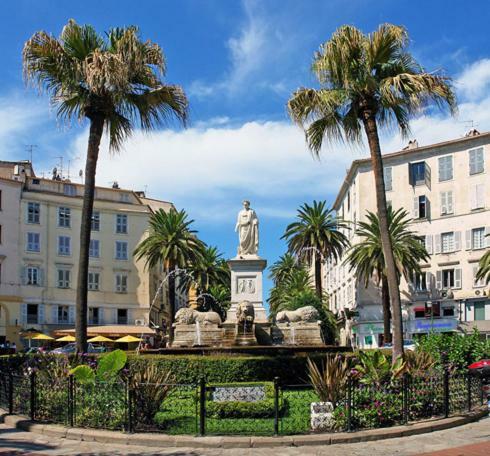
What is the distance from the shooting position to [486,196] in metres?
51.1

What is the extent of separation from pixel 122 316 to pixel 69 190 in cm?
1242

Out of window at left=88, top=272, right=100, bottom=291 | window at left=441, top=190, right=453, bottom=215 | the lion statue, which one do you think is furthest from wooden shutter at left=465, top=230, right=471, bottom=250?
the lion statue

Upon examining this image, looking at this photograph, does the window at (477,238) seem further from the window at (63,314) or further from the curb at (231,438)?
the curb at (231,438)

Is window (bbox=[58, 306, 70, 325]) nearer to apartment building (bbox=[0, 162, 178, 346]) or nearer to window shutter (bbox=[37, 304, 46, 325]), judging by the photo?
apartment building (bbox=[0, 162, 178, 346])

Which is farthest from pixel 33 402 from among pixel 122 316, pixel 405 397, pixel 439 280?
pixel 122 316

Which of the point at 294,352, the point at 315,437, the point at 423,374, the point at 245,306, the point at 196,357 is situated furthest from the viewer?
the point at 245,306

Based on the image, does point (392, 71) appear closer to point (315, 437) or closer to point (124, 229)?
point (315, 437)

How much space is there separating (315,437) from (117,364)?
398 cm

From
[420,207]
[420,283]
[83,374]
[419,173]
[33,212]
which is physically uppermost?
[419,173]

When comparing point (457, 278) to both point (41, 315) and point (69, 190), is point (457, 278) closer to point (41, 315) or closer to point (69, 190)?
point (41, 315)

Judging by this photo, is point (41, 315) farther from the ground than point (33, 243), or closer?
closer

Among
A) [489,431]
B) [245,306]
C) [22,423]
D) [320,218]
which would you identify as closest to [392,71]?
[245,306]

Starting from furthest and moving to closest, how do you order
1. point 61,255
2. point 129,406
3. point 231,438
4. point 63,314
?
1. point 61,255
2. point 63,314
3. point 129,406
4. point 231,438

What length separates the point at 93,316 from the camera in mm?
58875
